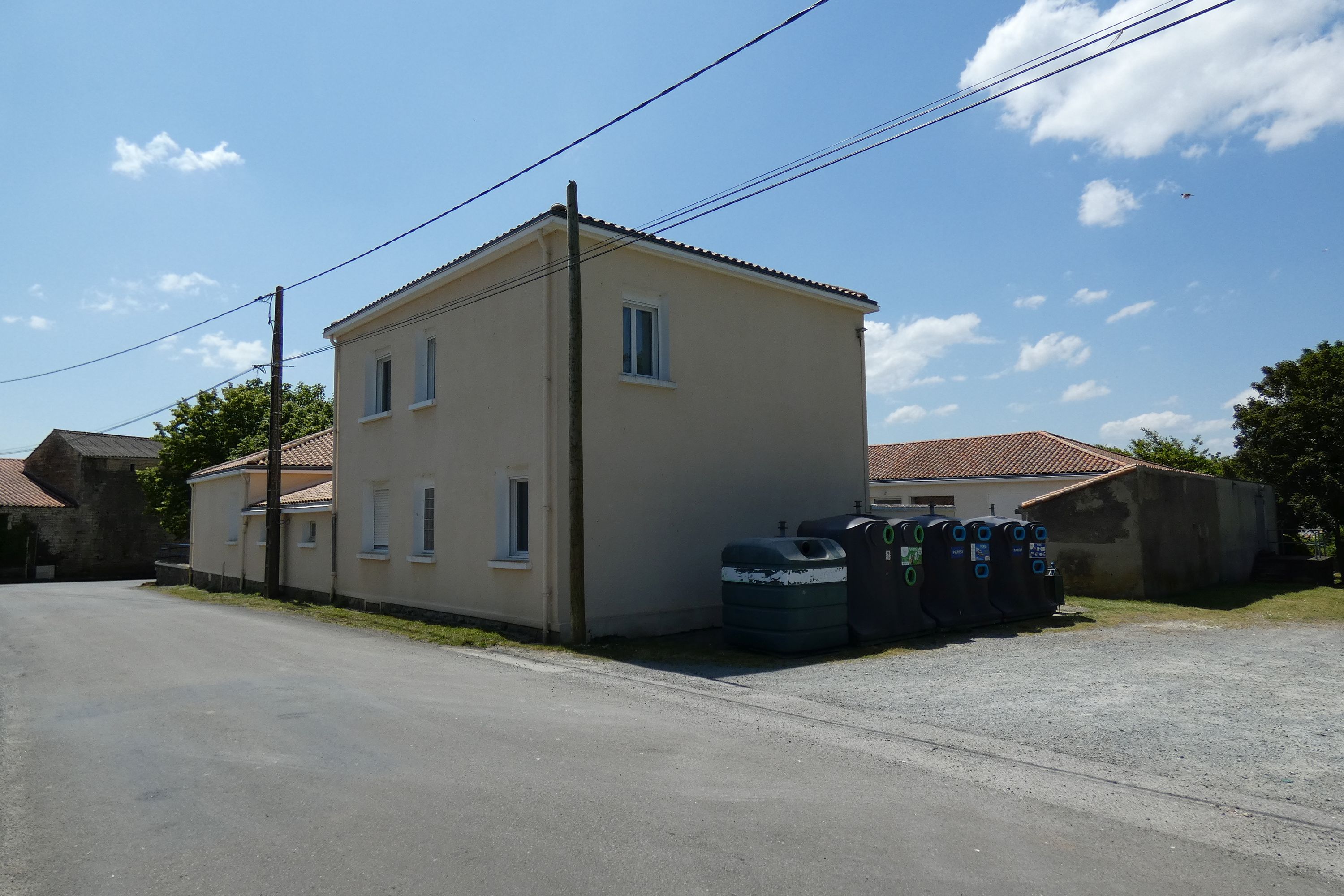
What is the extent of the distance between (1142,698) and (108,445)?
4615 centimetres

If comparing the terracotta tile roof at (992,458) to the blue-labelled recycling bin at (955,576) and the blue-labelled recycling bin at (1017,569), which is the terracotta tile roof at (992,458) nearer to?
the blue-labelled recycling bin at (1017,569)

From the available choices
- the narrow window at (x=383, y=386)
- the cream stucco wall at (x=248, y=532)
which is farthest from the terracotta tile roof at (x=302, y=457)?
the narrow window at (x=383, y=386)

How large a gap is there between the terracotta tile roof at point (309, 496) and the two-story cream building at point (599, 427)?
91.7 inches

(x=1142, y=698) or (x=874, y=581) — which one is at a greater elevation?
(x=874, y=581)

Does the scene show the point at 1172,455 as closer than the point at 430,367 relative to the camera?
No

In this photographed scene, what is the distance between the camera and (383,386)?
56.3 ft

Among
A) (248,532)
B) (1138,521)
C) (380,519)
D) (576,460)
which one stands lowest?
(1138,521)

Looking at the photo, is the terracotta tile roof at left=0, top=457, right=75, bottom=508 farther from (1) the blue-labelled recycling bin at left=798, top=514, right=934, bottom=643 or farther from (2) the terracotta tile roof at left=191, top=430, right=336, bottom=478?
(1) the blue-labelled recycling bin at left=798, top=514, right=934, bottom=643

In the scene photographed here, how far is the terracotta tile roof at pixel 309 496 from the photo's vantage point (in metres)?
19.2

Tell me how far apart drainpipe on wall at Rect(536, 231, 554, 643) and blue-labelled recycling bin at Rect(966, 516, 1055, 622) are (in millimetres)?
6541

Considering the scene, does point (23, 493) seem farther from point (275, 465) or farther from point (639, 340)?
point (639, 340)

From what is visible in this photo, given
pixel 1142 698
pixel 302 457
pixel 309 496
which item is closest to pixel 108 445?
pixel 302 457

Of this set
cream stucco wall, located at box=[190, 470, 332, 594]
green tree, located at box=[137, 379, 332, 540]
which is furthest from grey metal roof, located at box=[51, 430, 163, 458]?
cream stucco wall, located at box=[190, 470, 332, 594]

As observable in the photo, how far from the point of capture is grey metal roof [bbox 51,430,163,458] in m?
40.2
